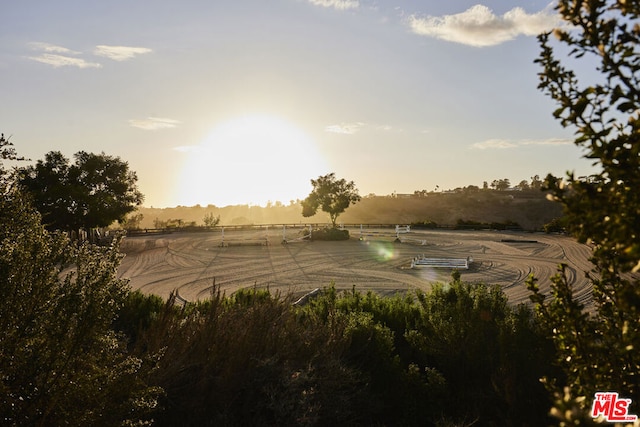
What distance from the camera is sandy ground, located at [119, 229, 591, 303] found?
1014 inches

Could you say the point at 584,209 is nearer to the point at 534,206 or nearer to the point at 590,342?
the point at 590,342

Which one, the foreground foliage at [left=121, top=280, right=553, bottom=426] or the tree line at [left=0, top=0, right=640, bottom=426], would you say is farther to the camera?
the foreground foliage at [left=121, top=280, right=553, bottom=426]

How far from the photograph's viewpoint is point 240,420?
6551 mm

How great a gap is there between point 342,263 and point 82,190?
2748cm

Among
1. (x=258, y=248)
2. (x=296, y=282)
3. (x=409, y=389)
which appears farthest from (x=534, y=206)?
(x=409, y=389)

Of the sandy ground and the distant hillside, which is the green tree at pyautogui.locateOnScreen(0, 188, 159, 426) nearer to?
the sandy ground

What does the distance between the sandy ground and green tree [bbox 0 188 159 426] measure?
11700mm

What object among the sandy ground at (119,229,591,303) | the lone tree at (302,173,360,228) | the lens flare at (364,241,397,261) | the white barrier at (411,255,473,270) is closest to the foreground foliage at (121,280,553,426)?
the sandy ground at (119,229,591,303)

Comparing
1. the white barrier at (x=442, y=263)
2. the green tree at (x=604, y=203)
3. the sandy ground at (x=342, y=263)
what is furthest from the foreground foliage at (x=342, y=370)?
the white barrier at (x=442, y=263)

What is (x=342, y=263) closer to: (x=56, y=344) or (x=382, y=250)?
(x=382, y=250)

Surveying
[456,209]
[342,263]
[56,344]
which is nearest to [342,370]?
[56,344]

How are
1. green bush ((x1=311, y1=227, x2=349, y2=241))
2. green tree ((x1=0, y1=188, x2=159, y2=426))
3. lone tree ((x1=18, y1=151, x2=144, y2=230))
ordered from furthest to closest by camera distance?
green bush ((x1=311, y1=227, x2=349, y2=241))
lone tree ((x1=18, y1=151, x2=144, y2=230))
green tree ((x1=0, y1=188, x2=159, y2=426))

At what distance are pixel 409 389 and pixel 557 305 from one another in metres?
5.01

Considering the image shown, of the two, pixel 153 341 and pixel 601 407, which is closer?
pixel 601 407
